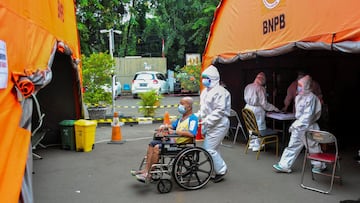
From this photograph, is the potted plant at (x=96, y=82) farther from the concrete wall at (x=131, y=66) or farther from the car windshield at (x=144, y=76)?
the concrete wall at (x=131, y=66)

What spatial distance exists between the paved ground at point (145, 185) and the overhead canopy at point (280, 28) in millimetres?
2111

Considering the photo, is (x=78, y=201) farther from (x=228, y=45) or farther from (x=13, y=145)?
(x=228, y=45)

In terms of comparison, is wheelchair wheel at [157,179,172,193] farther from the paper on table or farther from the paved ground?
the paper on table

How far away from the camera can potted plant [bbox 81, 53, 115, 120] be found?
12.2m

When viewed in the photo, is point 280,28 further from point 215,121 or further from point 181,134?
point 181,134

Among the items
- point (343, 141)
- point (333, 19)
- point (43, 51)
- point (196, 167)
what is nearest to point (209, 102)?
point (196, 167)

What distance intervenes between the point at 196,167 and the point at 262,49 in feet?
9.93

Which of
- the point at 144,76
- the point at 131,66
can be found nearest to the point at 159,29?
the point at 131,66

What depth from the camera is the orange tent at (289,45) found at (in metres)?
5.37

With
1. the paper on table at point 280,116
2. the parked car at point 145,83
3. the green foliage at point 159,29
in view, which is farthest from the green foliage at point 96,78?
the green foliage at point 159,29

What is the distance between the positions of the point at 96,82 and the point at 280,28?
708cm

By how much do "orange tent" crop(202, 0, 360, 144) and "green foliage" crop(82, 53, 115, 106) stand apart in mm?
3919

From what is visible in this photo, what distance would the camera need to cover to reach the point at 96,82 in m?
12.2

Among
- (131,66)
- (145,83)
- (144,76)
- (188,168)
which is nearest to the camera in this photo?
(188,168)
